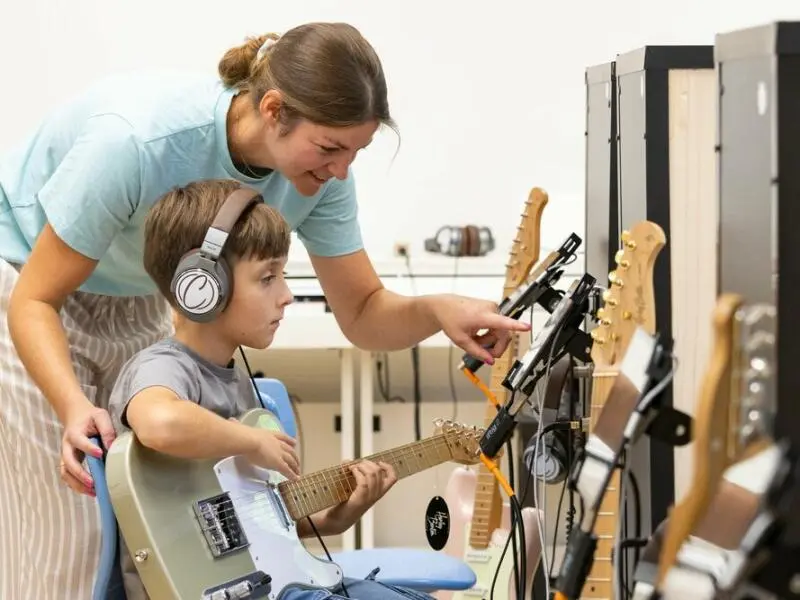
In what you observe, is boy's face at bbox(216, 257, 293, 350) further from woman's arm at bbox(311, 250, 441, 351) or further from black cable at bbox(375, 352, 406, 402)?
black cable at bbox(375, 352, 406, 402)

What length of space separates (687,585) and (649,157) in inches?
23.3

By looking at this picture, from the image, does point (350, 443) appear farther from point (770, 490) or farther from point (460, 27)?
point (770, 490)

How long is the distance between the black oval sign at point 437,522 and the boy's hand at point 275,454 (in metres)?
0.23


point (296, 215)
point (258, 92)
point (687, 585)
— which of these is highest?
point (258, 92)

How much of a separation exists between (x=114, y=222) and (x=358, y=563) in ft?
2.28

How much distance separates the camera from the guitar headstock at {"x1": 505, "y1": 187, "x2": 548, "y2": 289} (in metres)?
1.98

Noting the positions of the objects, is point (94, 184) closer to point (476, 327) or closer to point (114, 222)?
point (114, 222)

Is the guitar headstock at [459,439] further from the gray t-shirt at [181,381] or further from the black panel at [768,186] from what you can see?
the black panel at [768,186]

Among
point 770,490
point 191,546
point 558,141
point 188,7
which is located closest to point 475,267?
point 558,141

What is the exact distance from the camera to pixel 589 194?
65.3 inches

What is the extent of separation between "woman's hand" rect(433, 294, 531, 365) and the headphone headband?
1.13 ft

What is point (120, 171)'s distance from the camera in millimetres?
1469

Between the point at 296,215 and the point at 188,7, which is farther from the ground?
the point at 188,7

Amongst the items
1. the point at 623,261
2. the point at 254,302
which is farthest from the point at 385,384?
the point at 623,261
